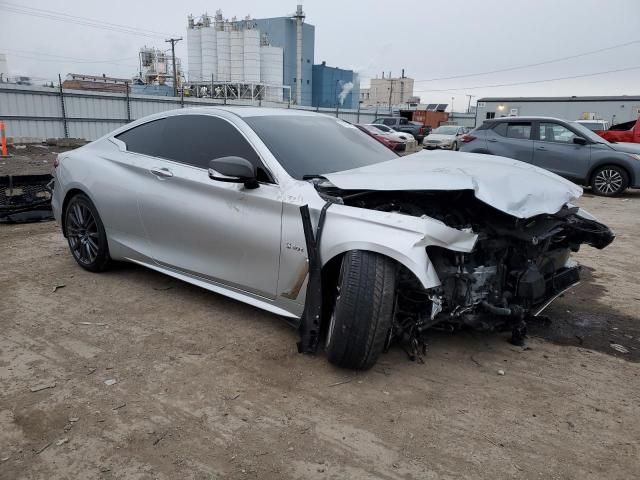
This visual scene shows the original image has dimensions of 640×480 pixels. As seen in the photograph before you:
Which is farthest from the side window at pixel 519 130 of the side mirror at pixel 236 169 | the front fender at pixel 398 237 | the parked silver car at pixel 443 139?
the parked silver car at pixel 443 139

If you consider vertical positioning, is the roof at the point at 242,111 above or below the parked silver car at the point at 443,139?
above

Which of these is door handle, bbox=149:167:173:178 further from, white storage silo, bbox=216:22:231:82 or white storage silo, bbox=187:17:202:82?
white storage silo, bbox=187:17:202:82

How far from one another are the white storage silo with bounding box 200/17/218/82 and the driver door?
150 feet

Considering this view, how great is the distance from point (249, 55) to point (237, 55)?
3.88 ft

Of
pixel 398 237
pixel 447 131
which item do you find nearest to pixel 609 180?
pixel 398 237

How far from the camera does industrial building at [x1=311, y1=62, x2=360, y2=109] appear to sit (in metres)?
54.9

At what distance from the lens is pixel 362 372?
2951mm

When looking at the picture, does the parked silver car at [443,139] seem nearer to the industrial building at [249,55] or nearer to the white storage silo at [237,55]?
the industrial building at [249,55]

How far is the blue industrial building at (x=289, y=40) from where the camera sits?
164 ft

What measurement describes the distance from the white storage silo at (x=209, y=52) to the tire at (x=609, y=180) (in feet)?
137

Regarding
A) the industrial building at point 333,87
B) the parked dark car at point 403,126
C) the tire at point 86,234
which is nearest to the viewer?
the tire at point 86,234

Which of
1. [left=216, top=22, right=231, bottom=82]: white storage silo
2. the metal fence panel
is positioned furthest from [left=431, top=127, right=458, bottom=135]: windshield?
[left=216, top=22, right=231, bottom=82]: white storage silo

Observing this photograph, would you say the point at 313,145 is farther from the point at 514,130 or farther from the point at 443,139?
the point at 443,139

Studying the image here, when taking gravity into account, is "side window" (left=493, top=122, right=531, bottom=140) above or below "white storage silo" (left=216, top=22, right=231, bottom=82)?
below
